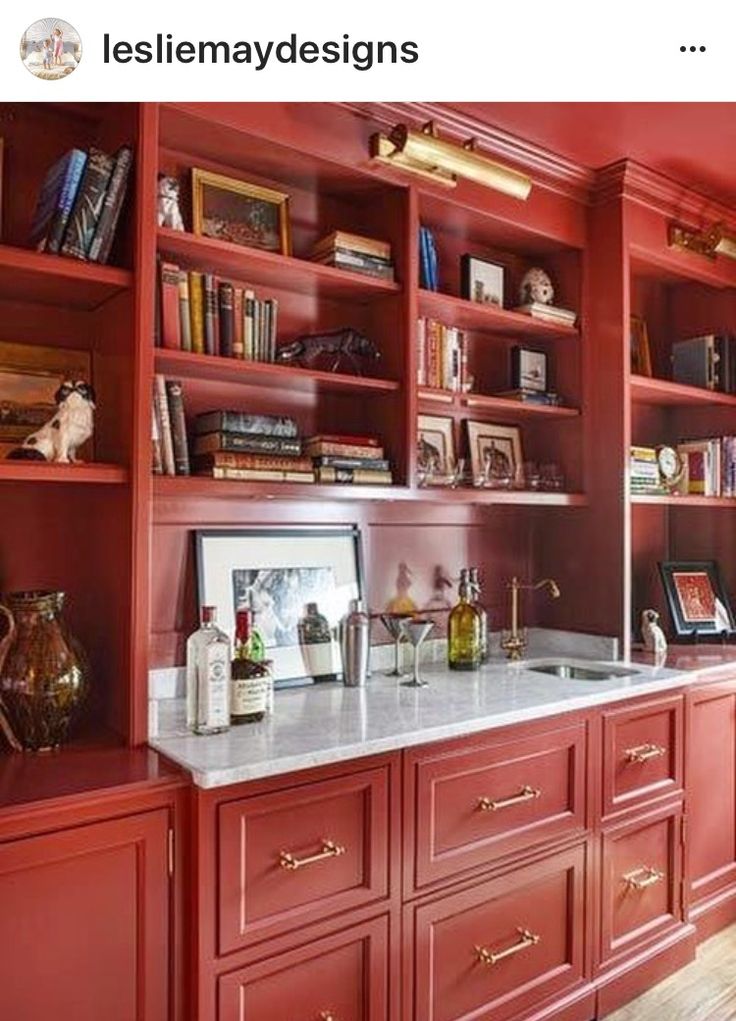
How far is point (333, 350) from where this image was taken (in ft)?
7.52

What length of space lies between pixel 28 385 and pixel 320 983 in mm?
1468

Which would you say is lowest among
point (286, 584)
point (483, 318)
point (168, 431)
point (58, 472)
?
point (286, 584)

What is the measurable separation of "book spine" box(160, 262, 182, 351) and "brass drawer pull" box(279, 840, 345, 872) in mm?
1185

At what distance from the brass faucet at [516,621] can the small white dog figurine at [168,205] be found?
1.61 m

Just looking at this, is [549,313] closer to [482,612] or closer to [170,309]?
[482,612]

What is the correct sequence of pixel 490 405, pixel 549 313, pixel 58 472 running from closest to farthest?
pixel 58 472 < pixel 490 405 < pixel 549 313

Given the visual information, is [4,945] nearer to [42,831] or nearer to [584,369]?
[42,831]

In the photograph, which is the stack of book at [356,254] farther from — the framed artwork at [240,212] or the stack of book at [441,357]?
the stack of book at [441,357]

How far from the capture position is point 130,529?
1711 mm

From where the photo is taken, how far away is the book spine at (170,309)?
1.95m

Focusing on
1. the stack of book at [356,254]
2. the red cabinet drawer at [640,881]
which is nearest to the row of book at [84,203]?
the stack of book at [356,254]
